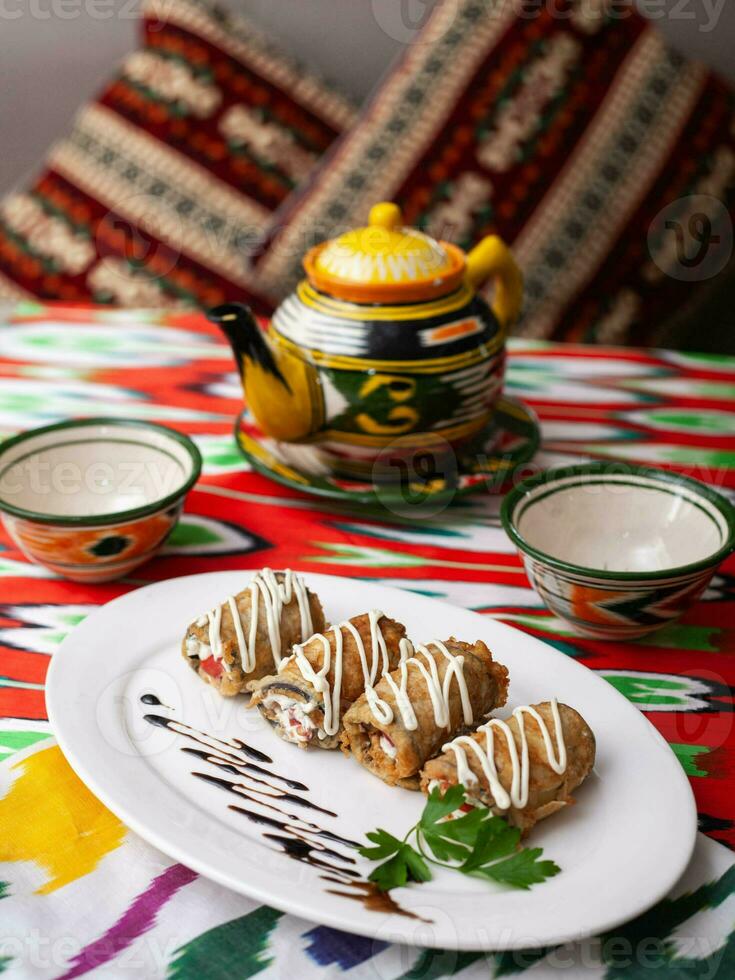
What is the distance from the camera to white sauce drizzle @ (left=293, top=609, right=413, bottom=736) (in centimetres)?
78

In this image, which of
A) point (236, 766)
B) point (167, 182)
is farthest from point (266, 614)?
point (167, 182)

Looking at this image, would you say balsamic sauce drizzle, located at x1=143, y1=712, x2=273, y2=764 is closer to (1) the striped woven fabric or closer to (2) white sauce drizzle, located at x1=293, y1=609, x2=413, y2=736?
(2) white sauce drizzle, located at x1=293, y1=609, x2=413, y2=736

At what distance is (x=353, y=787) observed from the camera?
2.48 ft

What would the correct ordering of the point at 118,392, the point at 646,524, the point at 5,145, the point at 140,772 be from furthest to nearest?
the point at 5,145 < the point at 118,392 < the point at 646,524 < the point at 140,772

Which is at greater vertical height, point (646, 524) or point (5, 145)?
point (646, 524)

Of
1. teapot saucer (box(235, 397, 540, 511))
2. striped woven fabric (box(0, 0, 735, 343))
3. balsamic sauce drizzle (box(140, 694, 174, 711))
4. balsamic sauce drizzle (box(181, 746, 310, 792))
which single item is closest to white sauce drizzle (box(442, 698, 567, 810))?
balsamic sauce drizzle (box(181, 746, 310, 792))

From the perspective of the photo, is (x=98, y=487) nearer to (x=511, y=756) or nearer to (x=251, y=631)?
(x=251, y=631)

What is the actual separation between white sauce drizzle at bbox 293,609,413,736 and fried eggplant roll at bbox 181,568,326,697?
2 cm

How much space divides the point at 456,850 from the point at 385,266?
60 centimetres

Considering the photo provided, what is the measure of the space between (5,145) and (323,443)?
5.38ft

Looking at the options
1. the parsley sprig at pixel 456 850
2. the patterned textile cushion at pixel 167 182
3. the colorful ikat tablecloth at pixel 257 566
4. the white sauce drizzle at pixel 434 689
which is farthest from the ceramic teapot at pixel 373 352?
the patterned textile cushion at pixel 167 182

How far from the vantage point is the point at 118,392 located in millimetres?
1372

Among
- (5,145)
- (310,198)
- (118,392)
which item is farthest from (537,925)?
(5,145)

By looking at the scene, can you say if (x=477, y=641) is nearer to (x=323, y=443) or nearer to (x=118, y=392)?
(x=323, y=443)
